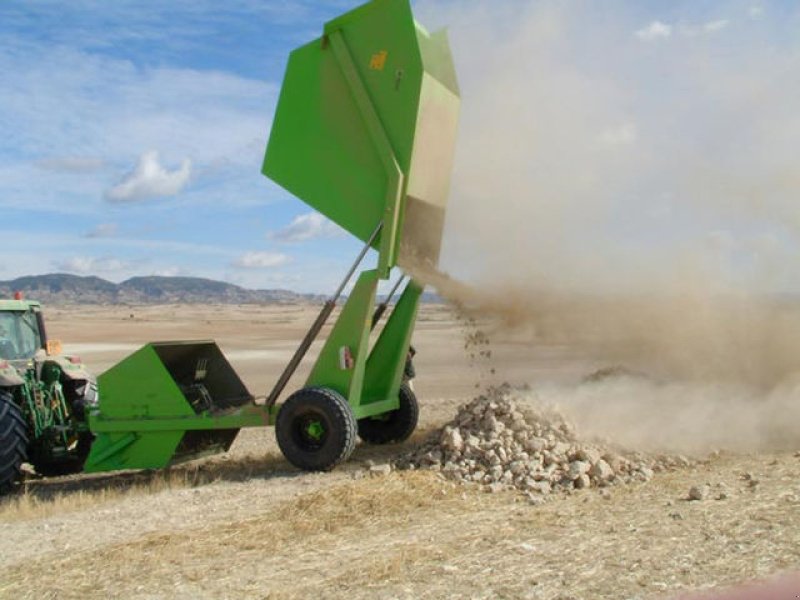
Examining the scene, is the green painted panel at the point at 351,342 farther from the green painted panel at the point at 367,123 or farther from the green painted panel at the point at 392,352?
the green painted panel at the point at 392,352

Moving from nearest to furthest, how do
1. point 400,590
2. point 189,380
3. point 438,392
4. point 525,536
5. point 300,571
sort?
point 400,590, point 300,571, point 525,536, point 189,380, point 438,392

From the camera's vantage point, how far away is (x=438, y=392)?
18.8 metres

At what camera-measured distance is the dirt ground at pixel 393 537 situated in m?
5.27

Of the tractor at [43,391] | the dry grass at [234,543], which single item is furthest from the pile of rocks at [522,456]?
the tractor at [43,391]

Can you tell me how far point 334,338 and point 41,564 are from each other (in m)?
3.64

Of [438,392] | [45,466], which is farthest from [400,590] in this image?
[438,392]

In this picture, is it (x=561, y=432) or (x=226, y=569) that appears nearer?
(x=226, y=569)

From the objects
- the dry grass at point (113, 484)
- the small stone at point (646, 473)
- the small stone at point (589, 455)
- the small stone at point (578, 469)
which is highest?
the small stone at point (589, 455)

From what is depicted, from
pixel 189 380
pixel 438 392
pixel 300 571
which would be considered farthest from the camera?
pixel 438 392

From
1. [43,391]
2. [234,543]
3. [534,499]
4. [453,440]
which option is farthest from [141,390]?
[534,499]

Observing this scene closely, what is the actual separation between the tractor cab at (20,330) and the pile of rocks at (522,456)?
491 centimetres

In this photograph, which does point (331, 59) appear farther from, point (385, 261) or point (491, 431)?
point (491, 431)

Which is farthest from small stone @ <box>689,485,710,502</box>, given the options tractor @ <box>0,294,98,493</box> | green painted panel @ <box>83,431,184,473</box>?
tractor @ <box>0,294,98,493</box>

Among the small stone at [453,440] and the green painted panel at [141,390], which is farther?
the green painted panel at [141,390]
